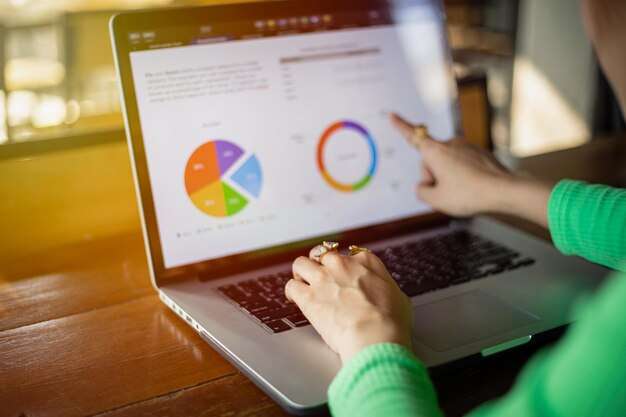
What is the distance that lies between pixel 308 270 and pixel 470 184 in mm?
373

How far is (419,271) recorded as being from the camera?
860 mm

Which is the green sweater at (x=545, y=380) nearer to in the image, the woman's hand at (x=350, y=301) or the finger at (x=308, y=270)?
the woman's hand at (x=350, y=301)

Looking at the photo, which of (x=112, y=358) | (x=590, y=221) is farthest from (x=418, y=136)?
(x=112, y=358)

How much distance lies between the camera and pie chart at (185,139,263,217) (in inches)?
34.0

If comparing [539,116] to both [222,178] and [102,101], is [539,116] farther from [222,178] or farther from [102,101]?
[102,101]

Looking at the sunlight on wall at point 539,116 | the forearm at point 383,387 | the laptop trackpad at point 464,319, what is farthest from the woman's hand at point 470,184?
the sunlight on wall at point 539,116

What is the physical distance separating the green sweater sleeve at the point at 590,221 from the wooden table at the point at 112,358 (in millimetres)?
208

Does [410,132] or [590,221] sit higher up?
[410,132]

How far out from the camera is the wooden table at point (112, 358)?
61 cm

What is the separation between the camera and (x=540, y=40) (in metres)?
2.61

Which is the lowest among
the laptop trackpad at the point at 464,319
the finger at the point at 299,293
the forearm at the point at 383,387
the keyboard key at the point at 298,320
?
the laptop trackpad at the point at 464,319

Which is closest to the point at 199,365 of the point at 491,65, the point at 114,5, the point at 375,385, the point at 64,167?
the point at 375,385

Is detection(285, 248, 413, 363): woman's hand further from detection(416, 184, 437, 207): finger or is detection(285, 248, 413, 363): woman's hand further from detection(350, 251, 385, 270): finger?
detection(416, 184, 437, 207): finger

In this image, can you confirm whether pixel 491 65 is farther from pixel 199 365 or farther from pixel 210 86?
pixel 199 365
